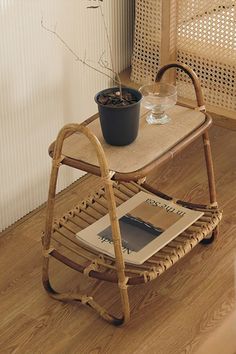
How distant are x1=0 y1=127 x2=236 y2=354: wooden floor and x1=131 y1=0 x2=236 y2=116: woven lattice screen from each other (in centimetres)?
41

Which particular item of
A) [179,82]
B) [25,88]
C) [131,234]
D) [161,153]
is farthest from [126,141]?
[179,82]

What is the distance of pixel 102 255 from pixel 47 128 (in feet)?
1.70

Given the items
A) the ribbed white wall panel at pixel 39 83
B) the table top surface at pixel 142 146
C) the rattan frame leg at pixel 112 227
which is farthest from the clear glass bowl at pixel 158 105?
the ribbed white wall panel at pixel 39 83

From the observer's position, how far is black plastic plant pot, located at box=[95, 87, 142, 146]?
5.91 ft

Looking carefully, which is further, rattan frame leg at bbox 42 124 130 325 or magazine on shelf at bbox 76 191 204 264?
magazine on shelf at bbox 76 191 204 264

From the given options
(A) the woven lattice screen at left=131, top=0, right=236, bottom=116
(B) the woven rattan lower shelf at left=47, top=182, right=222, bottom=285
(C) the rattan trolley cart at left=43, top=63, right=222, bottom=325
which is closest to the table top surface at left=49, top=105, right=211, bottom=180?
(C) the rattan trolley cart at left=43, top=63, right=222, bottom=325

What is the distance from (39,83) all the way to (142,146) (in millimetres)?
488

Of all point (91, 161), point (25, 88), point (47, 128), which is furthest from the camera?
point (47, 128)

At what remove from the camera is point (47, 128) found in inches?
89.7

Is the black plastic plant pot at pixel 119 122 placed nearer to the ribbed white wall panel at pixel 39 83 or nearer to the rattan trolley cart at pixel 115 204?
the rattan trolley cart at pixel 115 204

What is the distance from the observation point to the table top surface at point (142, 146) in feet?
5.78

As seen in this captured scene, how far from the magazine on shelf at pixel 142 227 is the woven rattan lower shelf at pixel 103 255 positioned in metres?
0.02

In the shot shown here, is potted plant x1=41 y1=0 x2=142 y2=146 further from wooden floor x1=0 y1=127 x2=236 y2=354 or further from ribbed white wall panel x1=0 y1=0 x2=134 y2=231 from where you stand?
wooden floor x1=0 y1=127 x2=236 y2=354

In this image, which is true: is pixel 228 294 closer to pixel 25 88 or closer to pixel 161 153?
pixel 161 153
